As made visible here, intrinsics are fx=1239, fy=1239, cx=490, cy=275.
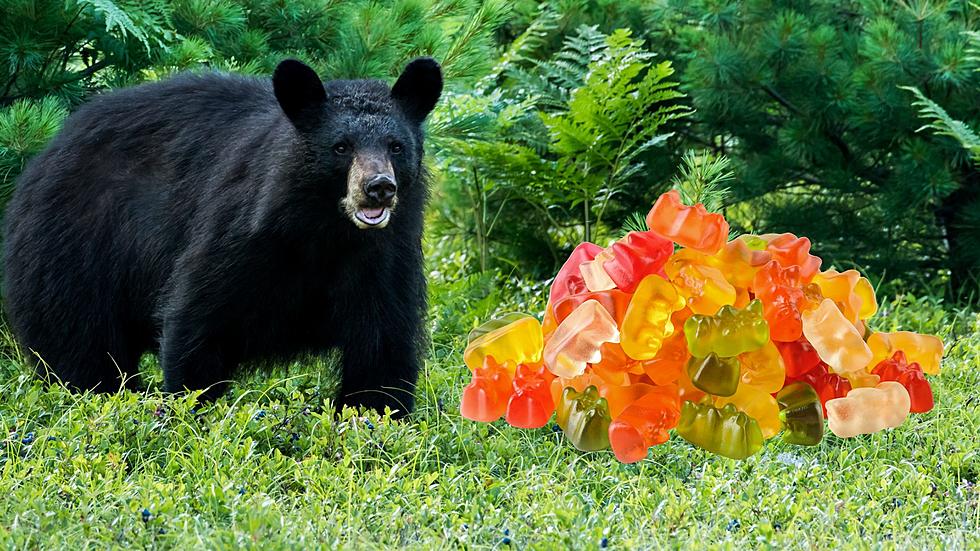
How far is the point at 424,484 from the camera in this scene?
416 centimetres

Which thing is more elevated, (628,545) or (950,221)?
(628,545)

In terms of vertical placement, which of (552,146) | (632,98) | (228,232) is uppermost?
(228,232)

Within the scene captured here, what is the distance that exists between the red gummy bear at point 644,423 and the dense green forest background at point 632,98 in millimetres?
2321

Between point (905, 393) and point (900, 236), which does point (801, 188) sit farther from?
point (905, 393)

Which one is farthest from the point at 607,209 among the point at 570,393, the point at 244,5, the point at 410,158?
the point at 570,393

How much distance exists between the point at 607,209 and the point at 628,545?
190 inches

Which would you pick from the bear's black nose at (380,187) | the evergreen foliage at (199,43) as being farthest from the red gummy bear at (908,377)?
the evergreen foliage at (199,43)

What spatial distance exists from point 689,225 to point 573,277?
0.50 m

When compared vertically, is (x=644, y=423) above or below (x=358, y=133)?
below

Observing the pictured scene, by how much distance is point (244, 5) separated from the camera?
21.4 feet

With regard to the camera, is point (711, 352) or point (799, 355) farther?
point (799, 355)

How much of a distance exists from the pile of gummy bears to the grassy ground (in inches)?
11.2

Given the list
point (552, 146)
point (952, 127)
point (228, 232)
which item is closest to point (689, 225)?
point (228, 232)

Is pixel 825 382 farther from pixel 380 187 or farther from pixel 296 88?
pixel 296 88
